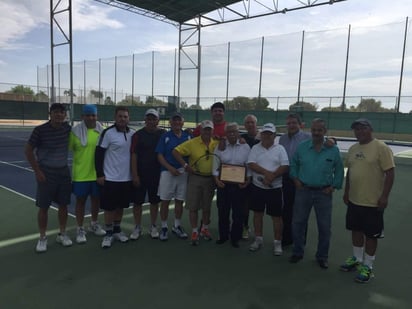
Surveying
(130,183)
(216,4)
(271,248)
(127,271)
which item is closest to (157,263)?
(127,271)

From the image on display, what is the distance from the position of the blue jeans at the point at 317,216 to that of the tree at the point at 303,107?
1796 centimetres

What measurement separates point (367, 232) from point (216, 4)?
15407mm

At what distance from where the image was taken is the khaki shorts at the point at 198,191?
4.20 metres

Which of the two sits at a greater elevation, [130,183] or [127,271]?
[130,183]

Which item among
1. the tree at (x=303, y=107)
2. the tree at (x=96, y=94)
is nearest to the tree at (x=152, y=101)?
the tree at (x=96, y=94)

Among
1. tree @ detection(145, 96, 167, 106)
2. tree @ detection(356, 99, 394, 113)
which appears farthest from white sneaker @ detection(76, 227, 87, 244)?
tree @ detection(145, 96, 167, 106)

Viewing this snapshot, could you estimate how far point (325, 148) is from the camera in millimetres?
3537

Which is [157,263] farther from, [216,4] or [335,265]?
[216,4]

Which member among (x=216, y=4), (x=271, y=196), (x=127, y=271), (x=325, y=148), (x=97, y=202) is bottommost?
(x=127, y=271)

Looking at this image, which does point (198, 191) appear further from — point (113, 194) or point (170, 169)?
point (113, 194)

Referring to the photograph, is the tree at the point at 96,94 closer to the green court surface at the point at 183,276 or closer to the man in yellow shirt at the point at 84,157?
the green court surface at the point at 183,276

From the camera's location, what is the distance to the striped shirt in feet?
12.3

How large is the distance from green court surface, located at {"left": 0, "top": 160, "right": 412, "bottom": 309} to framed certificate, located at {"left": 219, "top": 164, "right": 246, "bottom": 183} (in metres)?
0.87

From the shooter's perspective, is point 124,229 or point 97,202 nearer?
point 97,202
